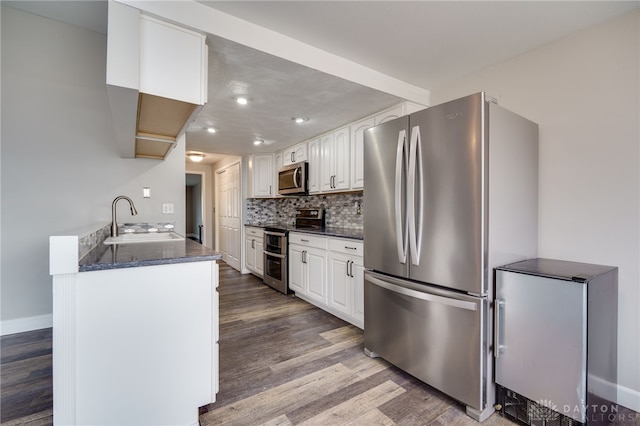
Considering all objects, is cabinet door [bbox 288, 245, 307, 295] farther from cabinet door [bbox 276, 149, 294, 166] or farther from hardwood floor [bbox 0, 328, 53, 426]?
hardwood floor [bbox 0, 328, 53, 426]

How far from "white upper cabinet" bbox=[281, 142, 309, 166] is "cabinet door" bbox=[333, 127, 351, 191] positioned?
745 mm

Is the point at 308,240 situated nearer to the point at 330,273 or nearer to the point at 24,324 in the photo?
the point at 330,273

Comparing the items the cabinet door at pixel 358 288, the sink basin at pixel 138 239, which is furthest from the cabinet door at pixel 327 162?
the sink basin at pixel 138 239

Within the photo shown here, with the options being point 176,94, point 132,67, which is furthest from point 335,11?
point 132,67

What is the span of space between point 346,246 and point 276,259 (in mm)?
1610

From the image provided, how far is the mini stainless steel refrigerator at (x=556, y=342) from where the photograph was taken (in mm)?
1370

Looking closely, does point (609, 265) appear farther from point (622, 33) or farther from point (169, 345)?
point (169, 345)

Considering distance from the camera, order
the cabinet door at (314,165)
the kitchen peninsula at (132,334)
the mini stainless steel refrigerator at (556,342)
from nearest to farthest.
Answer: the kitchen peninsula at (132,334), the mini stainless steel refrigerator at (556,342), the cabinet door at (314,165)

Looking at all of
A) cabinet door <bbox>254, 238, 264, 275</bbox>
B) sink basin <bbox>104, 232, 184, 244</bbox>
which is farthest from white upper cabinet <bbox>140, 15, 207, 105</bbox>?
cabinet door <bbox>254, 238, 264, 275</bbox>

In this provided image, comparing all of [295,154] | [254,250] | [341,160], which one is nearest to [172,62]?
[341,160]

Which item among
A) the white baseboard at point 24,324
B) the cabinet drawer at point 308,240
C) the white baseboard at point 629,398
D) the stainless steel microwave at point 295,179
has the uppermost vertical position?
the stainless steel microwave at point 295,179

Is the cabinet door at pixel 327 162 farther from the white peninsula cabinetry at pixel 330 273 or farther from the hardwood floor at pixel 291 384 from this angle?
the hardwood floor at pixel 291 384

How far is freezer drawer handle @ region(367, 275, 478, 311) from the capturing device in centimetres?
161

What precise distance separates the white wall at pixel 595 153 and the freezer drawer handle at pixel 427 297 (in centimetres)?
91
